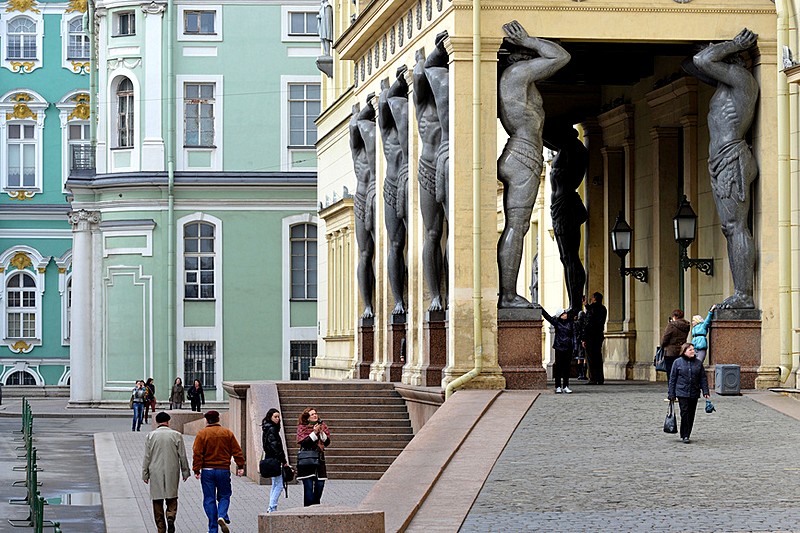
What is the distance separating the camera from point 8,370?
72125 millimetres

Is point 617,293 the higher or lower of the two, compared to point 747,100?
lower

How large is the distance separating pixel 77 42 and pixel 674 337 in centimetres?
5373

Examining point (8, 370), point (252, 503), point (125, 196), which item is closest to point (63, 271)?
point (8, 370)

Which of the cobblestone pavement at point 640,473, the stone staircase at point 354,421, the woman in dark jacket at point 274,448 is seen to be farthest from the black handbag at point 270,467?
the stone staircase at point 354,421

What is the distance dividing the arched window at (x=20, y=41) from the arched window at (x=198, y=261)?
16452mm

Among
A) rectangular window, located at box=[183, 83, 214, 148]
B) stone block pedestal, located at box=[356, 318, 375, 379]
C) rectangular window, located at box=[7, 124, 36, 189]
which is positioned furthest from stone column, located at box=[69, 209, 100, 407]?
stone block pedestal, located at box=[356, 318, 375, 379]

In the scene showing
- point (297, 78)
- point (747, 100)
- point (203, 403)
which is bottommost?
point (203, 403)

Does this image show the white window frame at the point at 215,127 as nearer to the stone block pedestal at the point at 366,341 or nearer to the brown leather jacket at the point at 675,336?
the stone block pedestal at the point at 366,341

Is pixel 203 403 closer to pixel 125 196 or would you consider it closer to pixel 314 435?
pixel 125 196

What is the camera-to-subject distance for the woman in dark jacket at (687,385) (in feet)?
62.6

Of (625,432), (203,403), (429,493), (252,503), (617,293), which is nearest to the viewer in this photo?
(429,493)

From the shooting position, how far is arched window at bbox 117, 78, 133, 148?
6053 cm

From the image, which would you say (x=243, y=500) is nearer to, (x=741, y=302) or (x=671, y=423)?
(x=741, y=302)

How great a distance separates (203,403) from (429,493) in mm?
42476
